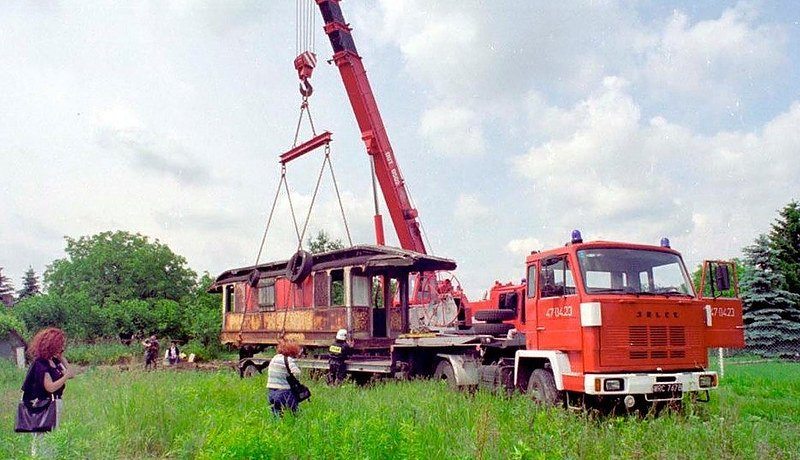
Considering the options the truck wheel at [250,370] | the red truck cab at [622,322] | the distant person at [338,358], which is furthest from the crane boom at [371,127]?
the red truck cab at [622,322]

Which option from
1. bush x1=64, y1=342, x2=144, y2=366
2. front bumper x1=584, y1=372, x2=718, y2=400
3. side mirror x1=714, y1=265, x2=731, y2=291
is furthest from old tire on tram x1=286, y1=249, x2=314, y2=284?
bush x1=64, y1=342, x2=144, y2=366

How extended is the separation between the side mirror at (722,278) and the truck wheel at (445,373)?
4.91m

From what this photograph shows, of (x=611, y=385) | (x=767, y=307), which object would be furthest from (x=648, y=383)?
(x=767, y=307)

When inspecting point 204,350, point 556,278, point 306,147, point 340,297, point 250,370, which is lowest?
point 204,350

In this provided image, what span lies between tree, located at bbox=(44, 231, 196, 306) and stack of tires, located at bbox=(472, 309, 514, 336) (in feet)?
124

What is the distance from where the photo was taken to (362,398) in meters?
10.6

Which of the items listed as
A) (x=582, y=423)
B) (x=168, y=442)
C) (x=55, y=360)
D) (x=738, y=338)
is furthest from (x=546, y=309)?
(x=55, y=360)

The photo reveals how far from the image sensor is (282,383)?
8969 millimetres

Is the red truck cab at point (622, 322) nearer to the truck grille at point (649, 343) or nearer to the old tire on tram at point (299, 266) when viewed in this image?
the truck grille at point (649, 343)

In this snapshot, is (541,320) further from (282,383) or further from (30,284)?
(30,284)

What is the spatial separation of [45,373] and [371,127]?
13.0 metres

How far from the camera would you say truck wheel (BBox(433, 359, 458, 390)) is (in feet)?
40.7

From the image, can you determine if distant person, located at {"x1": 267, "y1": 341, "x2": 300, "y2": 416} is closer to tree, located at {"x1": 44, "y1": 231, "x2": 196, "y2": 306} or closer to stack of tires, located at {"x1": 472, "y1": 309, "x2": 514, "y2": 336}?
stack of tires, located at {"x1": 472, "y1": 309, "x2": 514, "y2": 336}

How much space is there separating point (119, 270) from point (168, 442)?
42.2 meters
